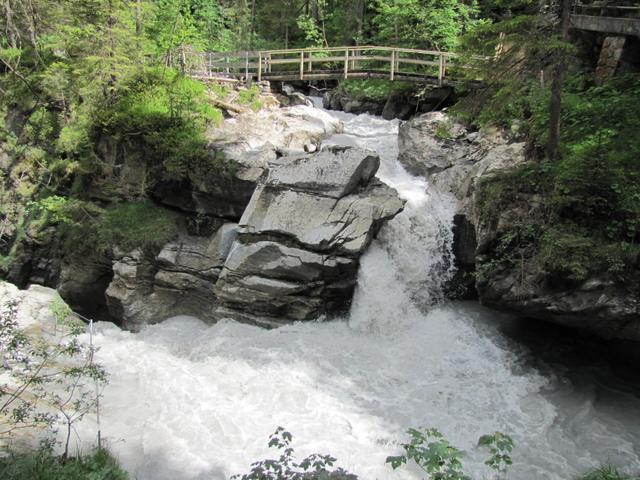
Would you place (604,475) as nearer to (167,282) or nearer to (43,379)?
(43,379)

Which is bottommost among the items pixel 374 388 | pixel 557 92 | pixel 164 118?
pixel 374 388

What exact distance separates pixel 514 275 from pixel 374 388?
340 cm

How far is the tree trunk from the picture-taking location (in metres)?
8.71

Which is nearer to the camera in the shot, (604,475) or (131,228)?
(604,475)

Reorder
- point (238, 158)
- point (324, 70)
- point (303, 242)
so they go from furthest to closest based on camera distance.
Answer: point (324, 70) → point (238, 158) → point (303, 242)

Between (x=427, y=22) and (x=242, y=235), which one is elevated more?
(x=427, y=22)

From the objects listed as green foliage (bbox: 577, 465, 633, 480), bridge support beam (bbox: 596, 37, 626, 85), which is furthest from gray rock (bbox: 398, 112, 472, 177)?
green foliage (bbox: 577, 465, 633, 480)

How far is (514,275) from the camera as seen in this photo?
9344 millimetres

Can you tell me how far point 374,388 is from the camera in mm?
9125

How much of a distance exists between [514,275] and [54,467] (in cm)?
793

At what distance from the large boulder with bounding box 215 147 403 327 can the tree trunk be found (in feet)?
11.7

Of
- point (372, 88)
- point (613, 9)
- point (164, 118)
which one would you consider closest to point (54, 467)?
point (164, 118)

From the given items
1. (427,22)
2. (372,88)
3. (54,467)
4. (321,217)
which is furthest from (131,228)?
(427,22)

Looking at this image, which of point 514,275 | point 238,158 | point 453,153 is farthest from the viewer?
point 453,153
